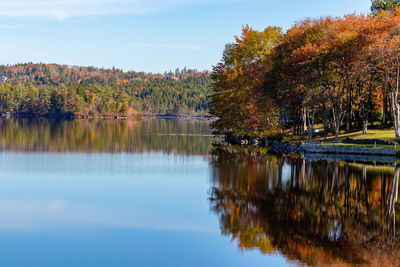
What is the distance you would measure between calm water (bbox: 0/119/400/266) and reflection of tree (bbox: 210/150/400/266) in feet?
0.20

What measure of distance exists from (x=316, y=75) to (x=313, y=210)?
109ft

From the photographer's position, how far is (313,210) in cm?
2780

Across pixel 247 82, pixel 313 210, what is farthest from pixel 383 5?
pixel 313 210

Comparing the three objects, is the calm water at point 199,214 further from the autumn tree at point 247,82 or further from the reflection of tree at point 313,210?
the autumn tree at point 247,82

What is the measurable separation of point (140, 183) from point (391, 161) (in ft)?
82.8

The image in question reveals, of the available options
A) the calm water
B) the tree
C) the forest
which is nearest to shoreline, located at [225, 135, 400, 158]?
the forest

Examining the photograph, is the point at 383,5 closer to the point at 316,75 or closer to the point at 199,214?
the point at 316,75

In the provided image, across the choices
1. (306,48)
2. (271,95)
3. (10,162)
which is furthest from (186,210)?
(271,95)

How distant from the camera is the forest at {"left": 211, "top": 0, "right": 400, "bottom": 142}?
5544cm

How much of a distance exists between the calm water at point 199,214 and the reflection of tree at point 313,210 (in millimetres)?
61

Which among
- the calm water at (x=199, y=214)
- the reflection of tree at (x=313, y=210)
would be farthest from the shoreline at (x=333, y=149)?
the reflection of tree at (x=313, y=210)

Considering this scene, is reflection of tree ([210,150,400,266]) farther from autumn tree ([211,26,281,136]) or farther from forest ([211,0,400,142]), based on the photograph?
autumn tree ([211,26,281,136])

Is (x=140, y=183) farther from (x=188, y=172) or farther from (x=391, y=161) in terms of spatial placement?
(x=391, y=161)

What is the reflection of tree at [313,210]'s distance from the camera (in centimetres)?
2100
